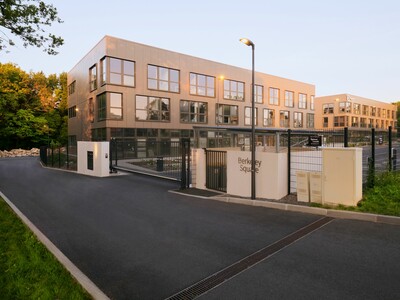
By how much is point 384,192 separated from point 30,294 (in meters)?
9.81

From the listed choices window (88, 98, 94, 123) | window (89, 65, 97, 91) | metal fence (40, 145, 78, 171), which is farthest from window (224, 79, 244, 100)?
metal fence (40, 145, 78, 171)

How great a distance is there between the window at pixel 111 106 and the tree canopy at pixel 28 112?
25098mm

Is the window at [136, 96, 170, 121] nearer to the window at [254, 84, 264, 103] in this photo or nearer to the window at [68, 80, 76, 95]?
the window at [68, 80, 76, 95]

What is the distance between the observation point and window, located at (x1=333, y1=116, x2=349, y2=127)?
6494 centimetres

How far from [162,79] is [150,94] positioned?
8.43 ft

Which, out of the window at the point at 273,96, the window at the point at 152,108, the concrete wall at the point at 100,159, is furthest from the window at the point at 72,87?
the window at the point at 273,96

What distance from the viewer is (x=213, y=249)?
5520mm

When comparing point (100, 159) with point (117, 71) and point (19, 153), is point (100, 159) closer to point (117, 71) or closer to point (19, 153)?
point (117, 71)

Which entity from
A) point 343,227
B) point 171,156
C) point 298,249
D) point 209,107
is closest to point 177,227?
point 298,249

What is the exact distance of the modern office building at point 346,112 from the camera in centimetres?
6512

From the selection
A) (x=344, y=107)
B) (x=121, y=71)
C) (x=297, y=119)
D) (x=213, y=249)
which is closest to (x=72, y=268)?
(x=213, y=249)

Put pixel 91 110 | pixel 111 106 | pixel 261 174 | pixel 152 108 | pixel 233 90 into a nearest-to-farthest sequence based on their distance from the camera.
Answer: pixel 261 174
pixel 111 106
pixel 152 108
pixel 91 110
pixel 233 90

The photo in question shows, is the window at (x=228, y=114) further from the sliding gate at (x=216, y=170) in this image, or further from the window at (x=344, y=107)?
the window at (x=344, y=107)

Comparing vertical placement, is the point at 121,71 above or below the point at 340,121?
above
